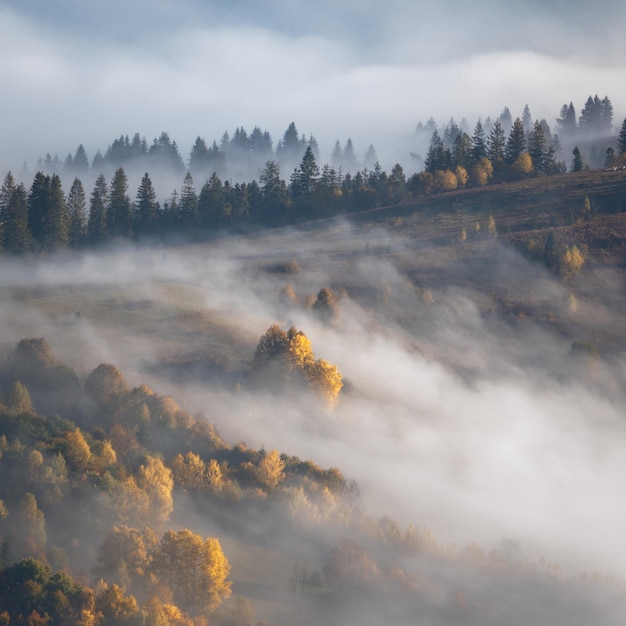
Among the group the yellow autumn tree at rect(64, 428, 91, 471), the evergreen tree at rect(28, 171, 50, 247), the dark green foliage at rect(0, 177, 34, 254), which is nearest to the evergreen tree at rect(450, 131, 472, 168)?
the evergreen tree at rect(28, 171, 50, 247)

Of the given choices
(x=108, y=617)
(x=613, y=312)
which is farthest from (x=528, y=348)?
(x=108, y=617)

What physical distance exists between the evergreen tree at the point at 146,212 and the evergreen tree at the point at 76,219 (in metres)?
10.0

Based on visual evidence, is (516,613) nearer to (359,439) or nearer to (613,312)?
(359,439)

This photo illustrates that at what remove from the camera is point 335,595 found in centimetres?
5622

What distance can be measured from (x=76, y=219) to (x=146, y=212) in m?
13.7

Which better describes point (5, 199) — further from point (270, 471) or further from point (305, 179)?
point (270, 471)

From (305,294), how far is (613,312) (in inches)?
1642

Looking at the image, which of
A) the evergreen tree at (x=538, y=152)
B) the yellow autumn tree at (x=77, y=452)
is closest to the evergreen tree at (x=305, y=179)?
the evergreen tree at (x=538, y=152)

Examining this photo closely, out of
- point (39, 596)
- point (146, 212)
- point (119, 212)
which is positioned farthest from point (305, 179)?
point (39, 596)

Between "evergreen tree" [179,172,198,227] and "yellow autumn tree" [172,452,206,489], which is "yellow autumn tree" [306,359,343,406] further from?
"evergreen tree" [179,172,198,227]

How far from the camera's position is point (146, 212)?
151375 mm

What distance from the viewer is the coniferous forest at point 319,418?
183ft

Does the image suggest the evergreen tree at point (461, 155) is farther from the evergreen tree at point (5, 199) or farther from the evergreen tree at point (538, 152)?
the evergreen tree at point (5, 199)

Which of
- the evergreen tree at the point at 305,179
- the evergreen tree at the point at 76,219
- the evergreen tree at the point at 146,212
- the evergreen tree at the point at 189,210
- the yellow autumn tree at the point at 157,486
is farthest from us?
the evergreen tree at the point at 305,179
